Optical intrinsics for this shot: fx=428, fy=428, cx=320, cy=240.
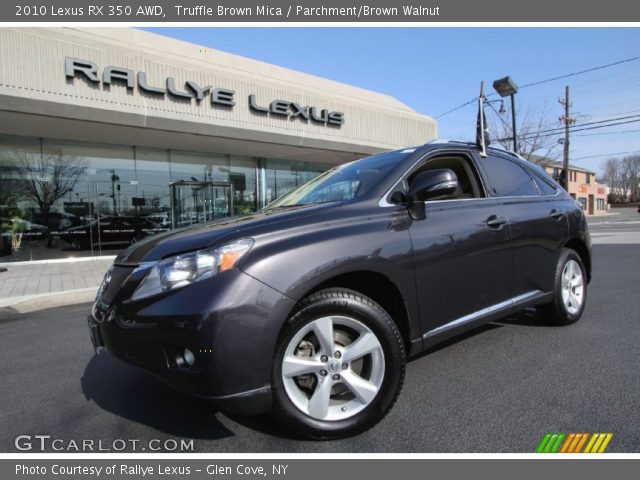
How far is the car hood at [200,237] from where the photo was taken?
2.24 meters

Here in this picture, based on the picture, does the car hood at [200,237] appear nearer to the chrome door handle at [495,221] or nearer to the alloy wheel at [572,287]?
the chrome door handle at [495,221]

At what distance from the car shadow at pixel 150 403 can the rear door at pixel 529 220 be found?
255cm

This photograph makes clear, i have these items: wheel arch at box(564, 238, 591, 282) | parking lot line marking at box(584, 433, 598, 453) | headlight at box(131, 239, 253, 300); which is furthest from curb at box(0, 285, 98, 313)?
parking lot line marking at box(584, 433, 598, 453)

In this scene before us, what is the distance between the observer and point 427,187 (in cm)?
271

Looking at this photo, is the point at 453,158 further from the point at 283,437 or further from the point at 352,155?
the point at 352,155

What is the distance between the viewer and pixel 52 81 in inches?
384

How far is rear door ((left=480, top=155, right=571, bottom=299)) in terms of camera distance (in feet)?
11.6

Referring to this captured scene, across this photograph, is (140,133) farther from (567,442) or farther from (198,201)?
(567,442)

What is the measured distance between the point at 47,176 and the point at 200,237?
12.7m

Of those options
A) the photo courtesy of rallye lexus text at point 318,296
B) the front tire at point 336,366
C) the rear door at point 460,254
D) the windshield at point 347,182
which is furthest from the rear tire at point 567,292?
the front tire at point 336,366

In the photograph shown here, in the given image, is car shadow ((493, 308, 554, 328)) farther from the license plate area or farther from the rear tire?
the license plate area

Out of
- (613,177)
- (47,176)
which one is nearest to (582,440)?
(47,176)

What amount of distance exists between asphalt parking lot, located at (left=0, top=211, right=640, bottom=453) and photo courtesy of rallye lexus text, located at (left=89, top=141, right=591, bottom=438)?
326 millimetres
